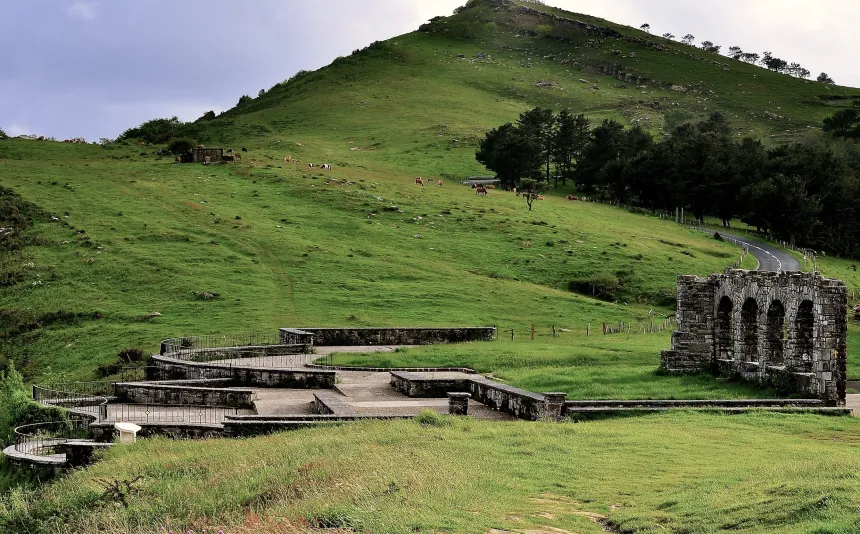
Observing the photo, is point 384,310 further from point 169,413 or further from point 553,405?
point 553,405

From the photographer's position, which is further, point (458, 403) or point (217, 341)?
point (217, 341)

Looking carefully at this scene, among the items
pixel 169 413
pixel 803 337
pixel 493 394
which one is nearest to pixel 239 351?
pixel 169 413

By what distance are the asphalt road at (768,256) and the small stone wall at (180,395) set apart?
45379 millimetres

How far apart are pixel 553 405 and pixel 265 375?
14.8 m

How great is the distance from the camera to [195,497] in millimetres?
19172

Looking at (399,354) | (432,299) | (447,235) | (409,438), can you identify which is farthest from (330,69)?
(409,438)

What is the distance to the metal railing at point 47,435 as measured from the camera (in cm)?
2714

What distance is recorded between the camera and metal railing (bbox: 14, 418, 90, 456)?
27.1 metres

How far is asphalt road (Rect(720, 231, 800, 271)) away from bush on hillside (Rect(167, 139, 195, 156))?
54.5 meters

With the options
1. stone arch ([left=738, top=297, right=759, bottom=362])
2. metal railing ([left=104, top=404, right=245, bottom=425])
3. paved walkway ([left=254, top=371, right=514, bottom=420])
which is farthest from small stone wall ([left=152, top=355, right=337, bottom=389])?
stone arch ([left=738, top=297, right=759, bottom=362])

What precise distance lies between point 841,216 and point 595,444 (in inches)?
3064

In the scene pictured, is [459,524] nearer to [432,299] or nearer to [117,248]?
[432,299]

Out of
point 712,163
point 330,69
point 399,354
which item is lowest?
point 399,354

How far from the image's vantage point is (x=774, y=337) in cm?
3328
